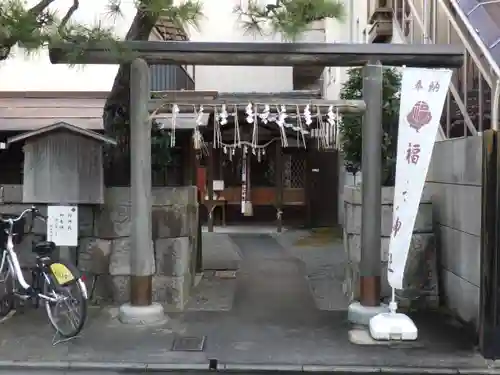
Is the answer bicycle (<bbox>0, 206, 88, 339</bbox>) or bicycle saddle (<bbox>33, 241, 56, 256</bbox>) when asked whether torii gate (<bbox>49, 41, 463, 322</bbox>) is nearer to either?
bicycle (<bbox>0, 206, 88, 339</bbox>)

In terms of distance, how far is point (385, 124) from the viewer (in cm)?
944

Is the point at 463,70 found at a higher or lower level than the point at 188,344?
higher

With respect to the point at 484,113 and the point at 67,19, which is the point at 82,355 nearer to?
the point at 67,19

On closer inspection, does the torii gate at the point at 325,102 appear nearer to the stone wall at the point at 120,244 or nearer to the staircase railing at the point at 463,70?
the staircase railing at the point at 463,70

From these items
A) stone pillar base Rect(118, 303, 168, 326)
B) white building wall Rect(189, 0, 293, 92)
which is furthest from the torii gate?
white building wall Rect(189, 0, 293, 92)

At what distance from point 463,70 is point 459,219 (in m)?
2.58

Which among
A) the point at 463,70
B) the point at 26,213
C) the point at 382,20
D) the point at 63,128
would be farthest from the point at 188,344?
the point at 382,20

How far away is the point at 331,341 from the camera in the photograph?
747 centimetres

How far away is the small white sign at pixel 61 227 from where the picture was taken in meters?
8.49

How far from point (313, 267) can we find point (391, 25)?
6.18 m

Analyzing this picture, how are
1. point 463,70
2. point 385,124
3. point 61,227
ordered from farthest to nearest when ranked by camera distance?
point 385,124 → point 463,70 → point 61,227

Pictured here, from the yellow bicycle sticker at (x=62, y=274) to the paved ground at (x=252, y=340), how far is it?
0.78 m

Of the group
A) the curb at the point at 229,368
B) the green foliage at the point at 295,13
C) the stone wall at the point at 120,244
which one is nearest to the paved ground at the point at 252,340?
the curb at the point at 229,368

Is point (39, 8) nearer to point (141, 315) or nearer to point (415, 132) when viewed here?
point (141, 315)
